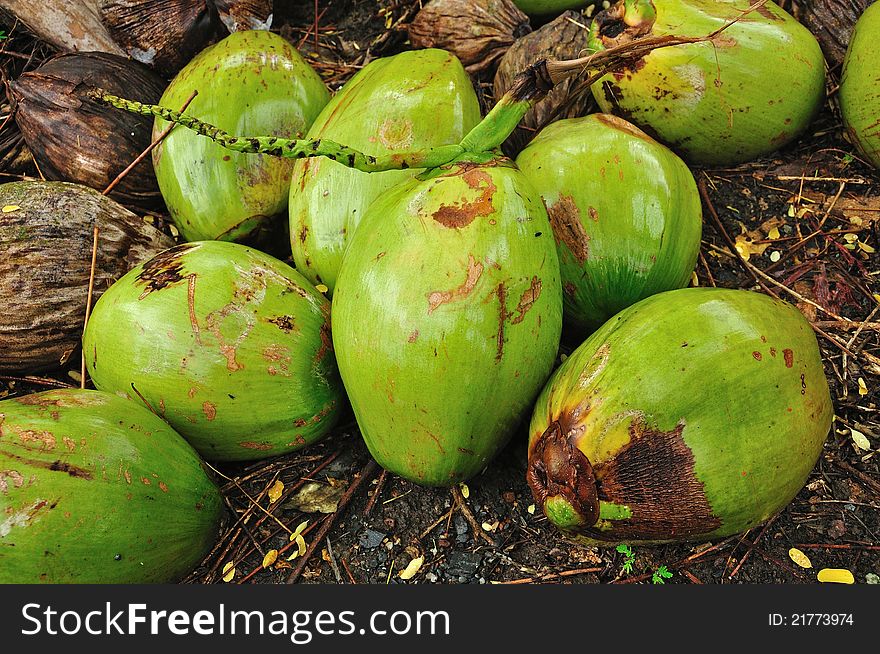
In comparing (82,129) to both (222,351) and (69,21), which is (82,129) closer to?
(69,21)

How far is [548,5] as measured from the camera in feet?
9.90

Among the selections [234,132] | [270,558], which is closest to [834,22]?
[234,132]

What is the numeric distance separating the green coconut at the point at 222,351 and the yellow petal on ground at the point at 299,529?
219mm

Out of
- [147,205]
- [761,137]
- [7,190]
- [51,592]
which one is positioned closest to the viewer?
[51,592]

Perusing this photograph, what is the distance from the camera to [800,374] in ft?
5.92

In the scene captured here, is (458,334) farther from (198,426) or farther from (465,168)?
(198,426)

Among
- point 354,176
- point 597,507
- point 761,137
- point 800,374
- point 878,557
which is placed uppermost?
point 354,176

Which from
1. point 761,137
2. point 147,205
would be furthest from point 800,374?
point 147,205

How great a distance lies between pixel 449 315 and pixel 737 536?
954mm

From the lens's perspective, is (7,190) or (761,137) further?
(761,137)

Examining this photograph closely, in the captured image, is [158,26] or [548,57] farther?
[158,26]

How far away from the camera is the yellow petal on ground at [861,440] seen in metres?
2.16

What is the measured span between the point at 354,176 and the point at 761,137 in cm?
141

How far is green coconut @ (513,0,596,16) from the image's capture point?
300 centimetres
